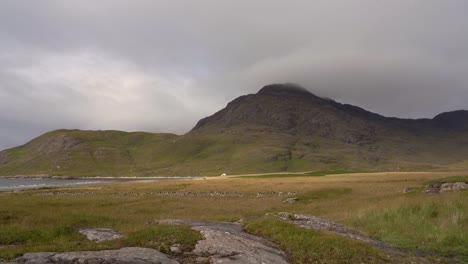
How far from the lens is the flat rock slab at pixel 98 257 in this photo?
12.6 metres

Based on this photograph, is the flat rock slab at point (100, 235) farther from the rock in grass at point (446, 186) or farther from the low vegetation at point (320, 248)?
the rock in grass at point (446, 186)

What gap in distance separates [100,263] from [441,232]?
65.2 ft

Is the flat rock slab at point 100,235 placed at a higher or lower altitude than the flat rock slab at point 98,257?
lower

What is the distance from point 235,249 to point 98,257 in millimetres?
5456

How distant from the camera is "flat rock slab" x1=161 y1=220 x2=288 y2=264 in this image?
47.2 feet

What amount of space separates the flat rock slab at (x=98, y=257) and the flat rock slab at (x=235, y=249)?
1.88m

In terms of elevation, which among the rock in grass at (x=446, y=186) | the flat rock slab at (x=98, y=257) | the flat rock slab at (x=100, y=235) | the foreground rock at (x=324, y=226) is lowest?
the rock in grass at (x=446, y=186)

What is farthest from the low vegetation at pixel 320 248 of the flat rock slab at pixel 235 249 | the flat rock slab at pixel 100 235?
the flat rock slab at pixel 100 235

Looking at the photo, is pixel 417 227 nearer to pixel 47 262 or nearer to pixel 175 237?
pixel 175 237

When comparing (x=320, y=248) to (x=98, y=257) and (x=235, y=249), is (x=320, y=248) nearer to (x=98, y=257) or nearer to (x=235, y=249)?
(x=235, y=249)

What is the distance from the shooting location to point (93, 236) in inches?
823

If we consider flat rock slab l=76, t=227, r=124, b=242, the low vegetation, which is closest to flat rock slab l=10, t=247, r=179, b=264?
the low vegetation

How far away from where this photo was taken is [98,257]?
12.9 m

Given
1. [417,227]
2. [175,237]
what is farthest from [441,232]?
[175,237]
